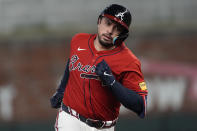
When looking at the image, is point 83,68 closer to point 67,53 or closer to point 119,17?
point 119,17

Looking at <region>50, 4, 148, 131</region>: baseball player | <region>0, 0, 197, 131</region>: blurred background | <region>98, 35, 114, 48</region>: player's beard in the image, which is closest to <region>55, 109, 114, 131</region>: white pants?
<region>50, 4, 148, 131</region>: baseball player

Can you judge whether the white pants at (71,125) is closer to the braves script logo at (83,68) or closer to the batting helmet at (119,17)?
the braves script logo at (83,68)

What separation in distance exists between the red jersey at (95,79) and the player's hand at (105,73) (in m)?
0.17

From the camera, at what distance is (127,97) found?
2600 mm

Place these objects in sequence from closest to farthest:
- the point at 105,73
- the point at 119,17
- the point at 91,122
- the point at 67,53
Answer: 1. the point at 105,73
2. the point at 119,17
3. the point at 91,122
4. the point at 67,53

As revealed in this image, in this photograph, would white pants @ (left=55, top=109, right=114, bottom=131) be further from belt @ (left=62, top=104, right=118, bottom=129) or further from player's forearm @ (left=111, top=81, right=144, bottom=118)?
player's forearm @ (left=111, top=81, right=144, bottom=118)

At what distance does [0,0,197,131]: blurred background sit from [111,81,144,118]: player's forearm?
3755 mm

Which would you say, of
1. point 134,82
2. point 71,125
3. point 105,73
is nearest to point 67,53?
point 71,125

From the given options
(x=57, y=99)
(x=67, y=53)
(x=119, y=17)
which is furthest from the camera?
(x=67, y=53)

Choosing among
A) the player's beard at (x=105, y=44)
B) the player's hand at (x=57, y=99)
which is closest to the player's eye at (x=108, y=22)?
the player's beard at (x=105, y=44)

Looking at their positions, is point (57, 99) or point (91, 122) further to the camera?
point (57, 99)

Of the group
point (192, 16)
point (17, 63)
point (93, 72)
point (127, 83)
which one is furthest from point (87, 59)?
point (192, 16)

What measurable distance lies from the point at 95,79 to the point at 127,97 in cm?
30

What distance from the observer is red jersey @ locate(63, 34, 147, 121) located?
2.69 m
